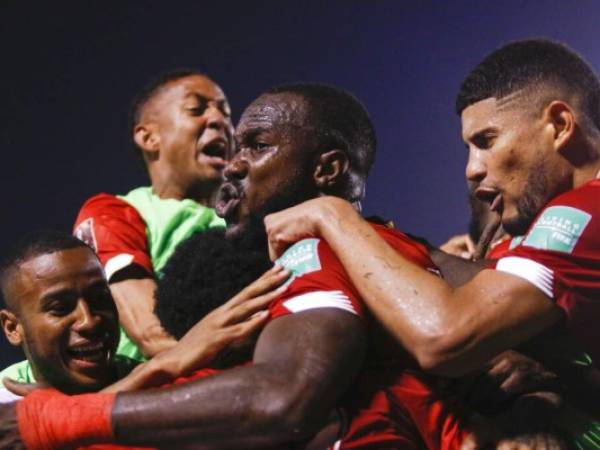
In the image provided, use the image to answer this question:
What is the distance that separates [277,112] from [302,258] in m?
0.40

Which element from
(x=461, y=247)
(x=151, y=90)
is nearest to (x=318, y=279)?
(x=461, y=247)

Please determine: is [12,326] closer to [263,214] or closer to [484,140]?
[263,214]

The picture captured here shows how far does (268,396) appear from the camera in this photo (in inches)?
65.4

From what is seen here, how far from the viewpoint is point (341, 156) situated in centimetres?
216

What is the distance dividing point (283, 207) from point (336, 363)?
530mm

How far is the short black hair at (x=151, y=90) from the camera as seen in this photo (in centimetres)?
357

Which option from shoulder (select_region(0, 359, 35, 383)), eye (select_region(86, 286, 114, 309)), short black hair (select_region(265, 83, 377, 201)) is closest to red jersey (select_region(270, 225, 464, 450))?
short black hair (select_region(265, 83, 377, 201))

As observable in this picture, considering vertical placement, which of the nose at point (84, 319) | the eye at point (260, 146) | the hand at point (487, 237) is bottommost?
the hand at point (487, 237)

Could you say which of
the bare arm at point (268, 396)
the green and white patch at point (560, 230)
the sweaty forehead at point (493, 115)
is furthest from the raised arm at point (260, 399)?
the sweaty forehead at point (493, 115)

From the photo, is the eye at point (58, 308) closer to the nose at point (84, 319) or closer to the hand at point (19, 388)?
the nose at point (84, 319)

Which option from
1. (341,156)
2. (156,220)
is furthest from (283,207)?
(156,220)

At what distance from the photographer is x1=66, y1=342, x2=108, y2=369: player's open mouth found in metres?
2.23

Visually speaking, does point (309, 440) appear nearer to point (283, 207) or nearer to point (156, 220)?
point (283, 207)

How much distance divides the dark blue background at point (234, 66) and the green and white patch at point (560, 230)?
2180 millimetres
